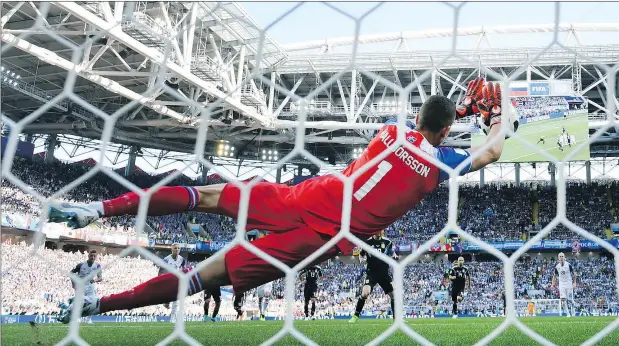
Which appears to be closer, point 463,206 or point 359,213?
point 359,213

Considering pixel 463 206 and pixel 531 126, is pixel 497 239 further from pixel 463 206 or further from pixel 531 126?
pixel 531 126

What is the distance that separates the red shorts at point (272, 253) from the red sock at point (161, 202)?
1.13 ft

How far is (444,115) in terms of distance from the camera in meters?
2.60

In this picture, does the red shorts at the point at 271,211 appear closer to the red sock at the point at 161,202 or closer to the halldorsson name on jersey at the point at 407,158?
the red sock at the point at 161,202

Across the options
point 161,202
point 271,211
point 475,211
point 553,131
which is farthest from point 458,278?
point 475,211

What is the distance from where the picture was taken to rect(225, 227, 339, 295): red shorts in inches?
104

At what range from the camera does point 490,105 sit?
245cm

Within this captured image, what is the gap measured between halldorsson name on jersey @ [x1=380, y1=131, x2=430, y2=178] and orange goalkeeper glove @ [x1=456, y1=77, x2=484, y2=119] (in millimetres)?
314

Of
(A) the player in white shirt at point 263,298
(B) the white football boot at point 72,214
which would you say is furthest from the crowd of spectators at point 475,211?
(B) the white football boot at point 72,214

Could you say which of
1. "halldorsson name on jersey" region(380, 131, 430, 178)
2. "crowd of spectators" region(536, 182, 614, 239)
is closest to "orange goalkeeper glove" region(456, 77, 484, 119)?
"halldorsson name on jersey" region(380, 131, 430, 178)

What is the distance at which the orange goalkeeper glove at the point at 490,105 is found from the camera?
2436 mm

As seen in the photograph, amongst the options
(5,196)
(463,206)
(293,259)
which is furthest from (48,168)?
(293,259)

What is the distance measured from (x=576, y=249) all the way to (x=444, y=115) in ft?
57.8

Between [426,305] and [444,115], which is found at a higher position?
[444,115]
